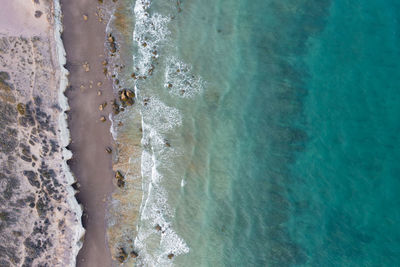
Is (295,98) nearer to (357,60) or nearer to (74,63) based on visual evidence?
(357,60)

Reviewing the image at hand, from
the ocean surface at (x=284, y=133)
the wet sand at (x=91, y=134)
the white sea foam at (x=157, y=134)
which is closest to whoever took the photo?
the ocean surface at (x=284, y=133)

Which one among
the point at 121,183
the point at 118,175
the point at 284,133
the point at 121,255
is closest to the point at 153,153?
the point at 118,175

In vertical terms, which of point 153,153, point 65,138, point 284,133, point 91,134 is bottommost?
point 153,153

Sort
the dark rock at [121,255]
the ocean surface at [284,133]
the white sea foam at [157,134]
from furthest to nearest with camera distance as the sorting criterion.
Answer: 1. the dark rock at [121,255]
2. the white sea foam at [157,134]
3. the ocean surface at [284,133]

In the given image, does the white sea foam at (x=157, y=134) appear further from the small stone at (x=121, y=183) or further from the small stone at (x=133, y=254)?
the small stone at (x=121, y=183)

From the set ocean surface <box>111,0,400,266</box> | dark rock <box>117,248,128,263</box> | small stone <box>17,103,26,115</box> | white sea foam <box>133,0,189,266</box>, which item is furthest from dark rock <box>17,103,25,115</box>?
dark rock <box>117,248,128,263</box>

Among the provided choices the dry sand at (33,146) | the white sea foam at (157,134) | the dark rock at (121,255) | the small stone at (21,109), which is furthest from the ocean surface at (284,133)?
the small stone at (21,109)

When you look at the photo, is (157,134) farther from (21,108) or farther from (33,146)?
(21,108)
